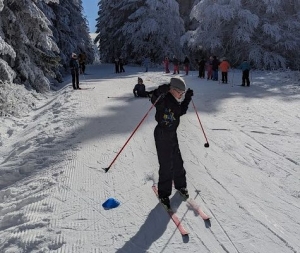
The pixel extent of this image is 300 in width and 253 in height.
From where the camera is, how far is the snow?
416cm

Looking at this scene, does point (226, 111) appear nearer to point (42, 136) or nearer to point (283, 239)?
point (42, 136)

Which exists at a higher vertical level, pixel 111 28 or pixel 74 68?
pixel 111 28

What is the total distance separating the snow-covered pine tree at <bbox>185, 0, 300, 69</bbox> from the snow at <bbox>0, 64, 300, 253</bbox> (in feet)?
58.7

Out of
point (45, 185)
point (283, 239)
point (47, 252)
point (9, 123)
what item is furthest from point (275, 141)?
point (9, 123)

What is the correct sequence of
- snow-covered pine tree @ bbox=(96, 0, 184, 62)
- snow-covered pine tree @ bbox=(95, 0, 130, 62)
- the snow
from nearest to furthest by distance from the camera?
the snow → snow-covered pine tree @ bbox=(96, 0, 184, 62) → snow-covered pine tree @ bbox=(95, 0, 130, 62)

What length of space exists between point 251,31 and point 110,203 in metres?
26.2

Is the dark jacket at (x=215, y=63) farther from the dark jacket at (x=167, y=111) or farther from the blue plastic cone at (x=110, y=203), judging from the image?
the blue plastic cone at (x=110, y=203)

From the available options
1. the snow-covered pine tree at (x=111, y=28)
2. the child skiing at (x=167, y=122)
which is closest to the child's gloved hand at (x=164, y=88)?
the child skiing at (x=167, y=122)

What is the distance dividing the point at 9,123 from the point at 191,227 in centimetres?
858

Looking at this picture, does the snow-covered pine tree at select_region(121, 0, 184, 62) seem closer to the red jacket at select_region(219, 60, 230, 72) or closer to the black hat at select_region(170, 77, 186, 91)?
the red jacket at select_region(219, 60, 230, 72)

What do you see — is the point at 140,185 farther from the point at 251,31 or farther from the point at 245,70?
the point at 251,31

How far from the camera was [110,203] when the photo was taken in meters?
4.98

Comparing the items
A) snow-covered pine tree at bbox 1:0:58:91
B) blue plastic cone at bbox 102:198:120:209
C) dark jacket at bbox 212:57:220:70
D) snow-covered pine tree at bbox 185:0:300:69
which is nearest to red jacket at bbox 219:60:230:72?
dark jacket at bbox 212:57:220:70

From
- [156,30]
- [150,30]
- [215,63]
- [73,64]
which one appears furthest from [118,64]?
[73,64]
